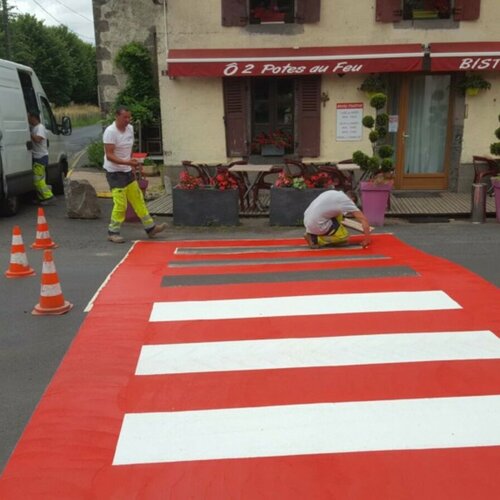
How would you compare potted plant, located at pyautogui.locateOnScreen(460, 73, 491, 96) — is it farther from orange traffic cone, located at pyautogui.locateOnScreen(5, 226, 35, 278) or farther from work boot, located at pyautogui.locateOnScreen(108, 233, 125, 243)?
orange traffic cone, located at pyautogui.locateOnScreen(5, 226, 35, 278)

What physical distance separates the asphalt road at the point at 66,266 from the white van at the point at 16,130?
58 centimetres

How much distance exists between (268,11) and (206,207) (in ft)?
16.7

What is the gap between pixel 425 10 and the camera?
487 inches

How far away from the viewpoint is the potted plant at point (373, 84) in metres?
12.3

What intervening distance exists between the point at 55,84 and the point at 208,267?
67436 millimetres

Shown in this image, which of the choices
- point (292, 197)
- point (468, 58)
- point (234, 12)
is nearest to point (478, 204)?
point (292, 197)

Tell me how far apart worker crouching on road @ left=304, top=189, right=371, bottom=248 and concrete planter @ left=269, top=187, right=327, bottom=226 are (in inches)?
76.1

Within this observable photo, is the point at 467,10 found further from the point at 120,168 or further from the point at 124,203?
the point at 124,203

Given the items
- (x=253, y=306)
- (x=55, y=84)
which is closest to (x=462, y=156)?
(x=253, y=306)

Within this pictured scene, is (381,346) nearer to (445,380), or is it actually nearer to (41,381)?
(445,380)

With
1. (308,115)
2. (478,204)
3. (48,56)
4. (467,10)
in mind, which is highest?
(48,56)

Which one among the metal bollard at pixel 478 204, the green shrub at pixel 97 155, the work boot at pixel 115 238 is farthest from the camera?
the green shrub at pixel 97 155

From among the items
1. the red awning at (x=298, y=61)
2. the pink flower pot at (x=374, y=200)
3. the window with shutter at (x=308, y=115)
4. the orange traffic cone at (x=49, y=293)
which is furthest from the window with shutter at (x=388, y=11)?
the orange traffic cone at (x=49, y=293)

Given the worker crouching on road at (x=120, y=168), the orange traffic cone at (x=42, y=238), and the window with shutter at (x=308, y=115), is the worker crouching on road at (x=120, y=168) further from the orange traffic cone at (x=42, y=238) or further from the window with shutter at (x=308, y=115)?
the window with shutter at (x=308, y=115)
